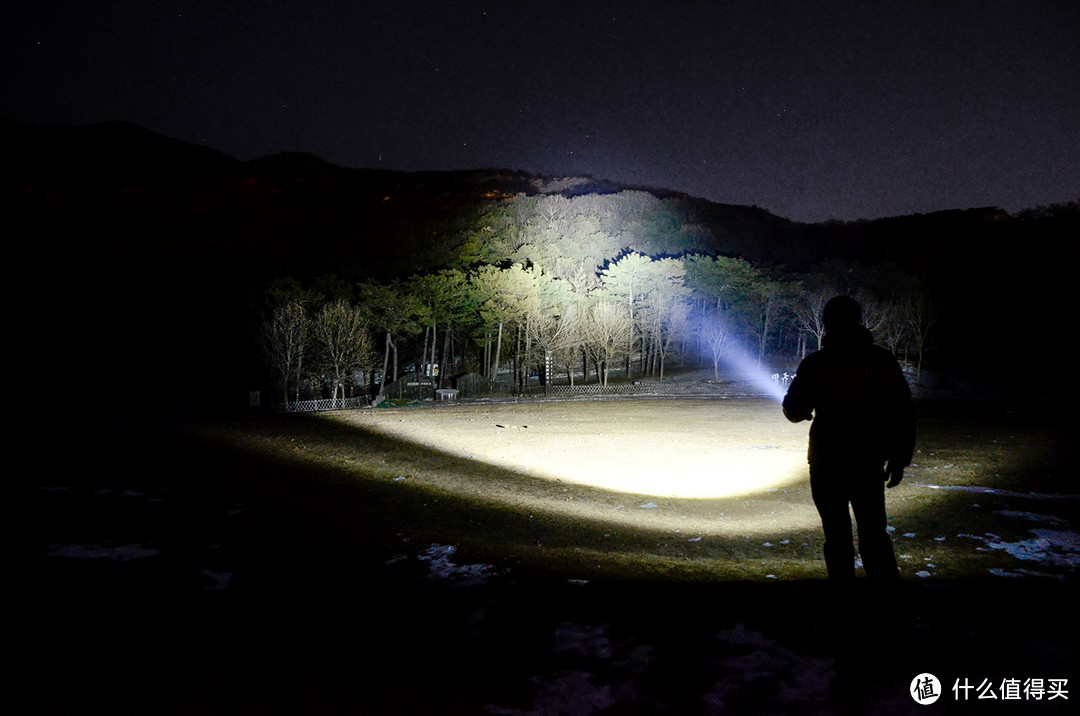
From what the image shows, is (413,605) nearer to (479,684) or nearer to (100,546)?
(479,684)

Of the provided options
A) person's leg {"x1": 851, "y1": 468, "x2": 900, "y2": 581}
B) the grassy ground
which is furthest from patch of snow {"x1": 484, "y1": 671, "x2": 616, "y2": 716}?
person's leg {"x1": 851, "y1": 468, "x2": 900, "y2": 581}

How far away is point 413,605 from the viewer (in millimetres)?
4973

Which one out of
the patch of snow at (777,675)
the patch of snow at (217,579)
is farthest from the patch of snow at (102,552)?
the patch of snow at (777,675)

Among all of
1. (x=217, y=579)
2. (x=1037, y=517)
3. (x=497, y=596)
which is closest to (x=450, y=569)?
(x=497, y=596)

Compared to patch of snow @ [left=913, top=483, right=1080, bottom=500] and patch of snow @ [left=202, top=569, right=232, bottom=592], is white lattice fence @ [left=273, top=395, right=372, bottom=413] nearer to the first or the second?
patch of snow @ [left=202, top=569, right=232, bottom=592]

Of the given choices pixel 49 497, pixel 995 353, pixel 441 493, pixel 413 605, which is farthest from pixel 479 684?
pixel 995 353

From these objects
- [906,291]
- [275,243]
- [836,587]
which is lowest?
[836,587]

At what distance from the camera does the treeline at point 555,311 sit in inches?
1741

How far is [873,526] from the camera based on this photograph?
4066 mm

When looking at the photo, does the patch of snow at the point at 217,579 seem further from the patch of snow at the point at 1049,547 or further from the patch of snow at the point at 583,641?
the patch of snow at the point at 1049,547

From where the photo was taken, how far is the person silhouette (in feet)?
13.3

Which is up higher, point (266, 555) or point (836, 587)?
point (836, 587)

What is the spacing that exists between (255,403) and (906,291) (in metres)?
60.5

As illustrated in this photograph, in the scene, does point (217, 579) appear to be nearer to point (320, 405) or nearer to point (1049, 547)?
point (1049, 547)
